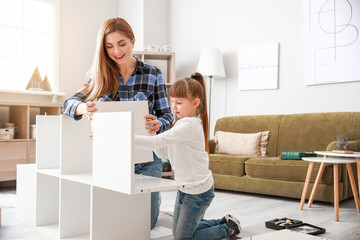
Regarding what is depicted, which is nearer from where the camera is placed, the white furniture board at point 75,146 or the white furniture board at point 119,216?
the white furniture board at point 119,216

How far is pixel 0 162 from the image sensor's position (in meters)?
3.81

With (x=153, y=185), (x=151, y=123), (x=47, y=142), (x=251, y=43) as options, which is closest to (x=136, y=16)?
(x=251, y=43)

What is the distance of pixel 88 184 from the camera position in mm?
1864

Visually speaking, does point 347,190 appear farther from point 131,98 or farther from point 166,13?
point 166,13

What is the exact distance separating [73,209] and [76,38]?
138 inches

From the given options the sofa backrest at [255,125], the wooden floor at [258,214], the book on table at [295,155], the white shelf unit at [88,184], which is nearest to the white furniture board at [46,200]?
the white shelf unit at [88,184]

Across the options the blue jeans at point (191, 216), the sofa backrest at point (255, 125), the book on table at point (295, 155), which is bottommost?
the blue jeans at point (191, 216)

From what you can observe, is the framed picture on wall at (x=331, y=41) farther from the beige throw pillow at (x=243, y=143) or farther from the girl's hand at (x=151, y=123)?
the girl's hand at (x=151, y=123)

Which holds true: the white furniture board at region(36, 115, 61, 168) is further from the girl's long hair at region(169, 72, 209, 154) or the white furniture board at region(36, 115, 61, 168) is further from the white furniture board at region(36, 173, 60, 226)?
the girl's long hair at region(169, 72, 209, 154)

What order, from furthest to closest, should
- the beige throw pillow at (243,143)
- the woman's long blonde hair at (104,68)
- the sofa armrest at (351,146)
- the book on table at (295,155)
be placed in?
the beige throw pillow at (243,143)
the book on table at (295,155)
the sofa armrest at (351,146)
the woman's long blonde hair at (104,68)

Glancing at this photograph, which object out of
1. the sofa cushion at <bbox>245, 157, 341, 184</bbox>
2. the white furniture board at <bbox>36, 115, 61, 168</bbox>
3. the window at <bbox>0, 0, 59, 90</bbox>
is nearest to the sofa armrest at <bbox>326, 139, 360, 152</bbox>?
the sofa cushion at <bbox>245, 157, 341, 184</bbox>

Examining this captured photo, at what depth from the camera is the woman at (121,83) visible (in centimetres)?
193

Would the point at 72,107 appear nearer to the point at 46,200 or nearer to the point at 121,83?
the point at 121,83

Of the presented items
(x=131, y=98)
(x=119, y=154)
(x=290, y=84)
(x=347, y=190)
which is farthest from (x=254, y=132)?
(x=119, y=154)
